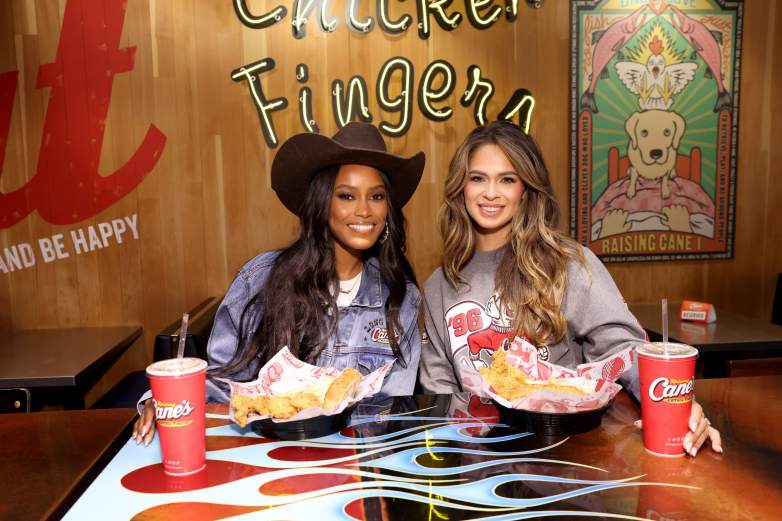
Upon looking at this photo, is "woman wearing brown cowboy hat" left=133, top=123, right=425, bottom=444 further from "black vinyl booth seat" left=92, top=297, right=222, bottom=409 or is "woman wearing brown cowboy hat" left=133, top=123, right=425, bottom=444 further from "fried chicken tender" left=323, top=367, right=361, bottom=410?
"fried chicken tender" left=323, top=367, right=361, bottom=410

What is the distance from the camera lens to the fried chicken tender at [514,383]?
4.03ft

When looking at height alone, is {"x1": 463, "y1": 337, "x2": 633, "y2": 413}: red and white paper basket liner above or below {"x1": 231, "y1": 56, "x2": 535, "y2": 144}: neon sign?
below

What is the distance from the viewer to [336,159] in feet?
6.73

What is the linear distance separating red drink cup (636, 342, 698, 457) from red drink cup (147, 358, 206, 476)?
2.61 feet

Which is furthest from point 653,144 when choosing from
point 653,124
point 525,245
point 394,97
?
point 525,245

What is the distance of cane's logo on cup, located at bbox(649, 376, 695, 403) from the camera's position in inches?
43.5

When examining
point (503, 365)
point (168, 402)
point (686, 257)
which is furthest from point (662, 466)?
point (686, 257)

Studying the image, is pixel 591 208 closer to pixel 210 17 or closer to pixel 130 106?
pixel 210 17

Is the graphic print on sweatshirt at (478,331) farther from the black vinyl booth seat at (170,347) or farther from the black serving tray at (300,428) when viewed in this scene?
the black vinyl booth seat at (170,347)

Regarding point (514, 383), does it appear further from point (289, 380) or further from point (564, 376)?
point (289, 380)

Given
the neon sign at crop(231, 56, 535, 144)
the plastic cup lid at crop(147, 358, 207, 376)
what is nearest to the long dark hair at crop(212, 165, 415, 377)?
the plastic cup lid at crop(147, 358, 207, 376)

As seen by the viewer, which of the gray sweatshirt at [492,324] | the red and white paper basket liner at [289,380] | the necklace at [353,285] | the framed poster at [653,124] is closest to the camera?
the red and white paper basket liner at [289,380]

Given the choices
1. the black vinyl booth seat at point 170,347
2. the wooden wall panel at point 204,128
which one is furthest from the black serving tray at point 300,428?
the wooden wall panel at point 204,128

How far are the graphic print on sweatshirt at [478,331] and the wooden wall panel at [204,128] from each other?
5.83ft
